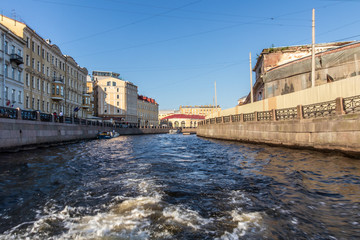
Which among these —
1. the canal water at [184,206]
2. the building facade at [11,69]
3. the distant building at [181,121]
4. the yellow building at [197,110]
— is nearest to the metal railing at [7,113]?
the canal water at [184,206]

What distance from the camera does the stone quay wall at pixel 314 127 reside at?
409 inches

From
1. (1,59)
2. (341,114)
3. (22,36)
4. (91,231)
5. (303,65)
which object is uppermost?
(22,36)

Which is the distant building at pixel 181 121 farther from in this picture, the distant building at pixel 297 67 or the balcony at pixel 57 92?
the distant building at pixel 297 67

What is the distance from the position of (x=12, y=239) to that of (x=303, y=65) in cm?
2622

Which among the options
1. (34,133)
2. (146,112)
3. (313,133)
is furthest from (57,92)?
(146,112)

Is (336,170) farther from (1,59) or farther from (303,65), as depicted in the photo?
(1,59)

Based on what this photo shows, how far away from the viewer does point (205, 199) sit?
15.7 feet

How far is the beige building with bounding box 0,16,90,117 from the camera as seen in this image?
30609 mm

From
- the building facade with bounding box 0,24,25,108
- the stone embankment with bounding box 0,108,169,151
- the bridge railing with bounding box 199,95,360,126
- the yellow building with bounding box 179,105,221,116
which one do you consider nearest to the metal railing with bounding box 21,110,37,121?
the stone embankment with bounding box 0,108,169,151

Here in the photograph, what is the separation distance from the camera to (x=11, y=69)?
2731cm

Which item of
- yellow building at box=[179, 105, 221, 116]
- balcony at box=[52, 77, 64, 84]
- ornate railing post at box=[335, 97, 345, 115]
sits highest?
yellow building at box=[179, 105, 221, 116]

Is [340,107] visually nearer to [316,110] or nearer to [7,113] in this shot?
[316,110]

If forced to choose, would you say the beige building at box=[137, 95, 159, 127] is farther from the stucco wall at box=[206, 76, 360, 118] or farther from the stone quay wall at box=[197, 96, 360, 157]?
the stucco wall at box=[206, 76, 360, 118]

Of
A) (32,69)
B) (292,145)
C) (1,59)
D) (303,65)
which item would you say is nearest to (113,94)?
(32,69)
